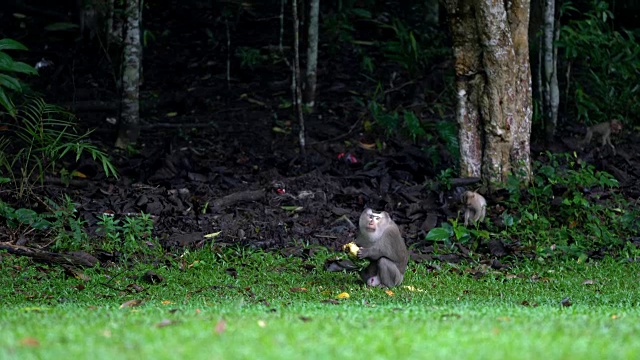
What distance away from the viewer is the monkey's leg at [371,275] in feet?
27.8

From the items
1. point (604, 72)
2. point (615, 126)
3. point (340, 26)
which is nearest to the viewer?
point (615, 126)

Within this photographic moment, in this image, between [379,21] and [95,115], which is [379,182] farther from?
[379,21]

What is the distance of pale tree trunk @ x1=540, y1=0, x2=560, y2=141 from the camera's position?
42.6 ft

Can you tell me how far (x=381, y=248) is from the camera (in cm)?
827

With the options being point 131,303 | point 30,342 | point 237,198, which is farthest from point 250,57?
point 30,342

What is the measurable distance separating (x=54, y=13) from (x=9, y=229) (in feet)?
31.2

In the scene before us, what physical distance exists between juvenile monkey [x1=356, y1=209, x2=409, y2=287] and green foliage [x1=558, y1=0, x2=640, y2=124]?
24.3ft

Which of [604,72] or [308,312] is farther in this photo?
[604,72]

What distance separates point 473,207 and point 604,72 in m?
6.09

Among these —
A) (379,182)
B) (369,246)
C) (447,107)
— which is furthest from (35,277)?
(447,107)

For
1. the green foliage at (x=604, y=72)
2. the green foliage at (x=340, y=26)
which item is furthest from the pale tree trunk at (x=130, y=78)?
the green foliage at (x=604, y=72)

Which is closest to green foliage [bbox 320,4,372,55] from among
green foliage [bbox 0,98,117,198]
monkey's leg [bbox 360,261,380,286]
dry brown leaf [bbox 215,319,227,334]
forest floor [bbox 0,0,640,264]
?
forest floor [bbox 0,0,640,264]

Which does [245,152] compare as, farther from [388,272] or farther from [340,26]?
[340,26]

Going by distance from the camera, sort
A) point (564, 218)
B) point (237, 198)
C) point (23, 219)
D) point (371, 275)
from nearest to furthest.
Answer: point (371, 275) < point (23, 219) < point (564, 218) < point (237, 198)
